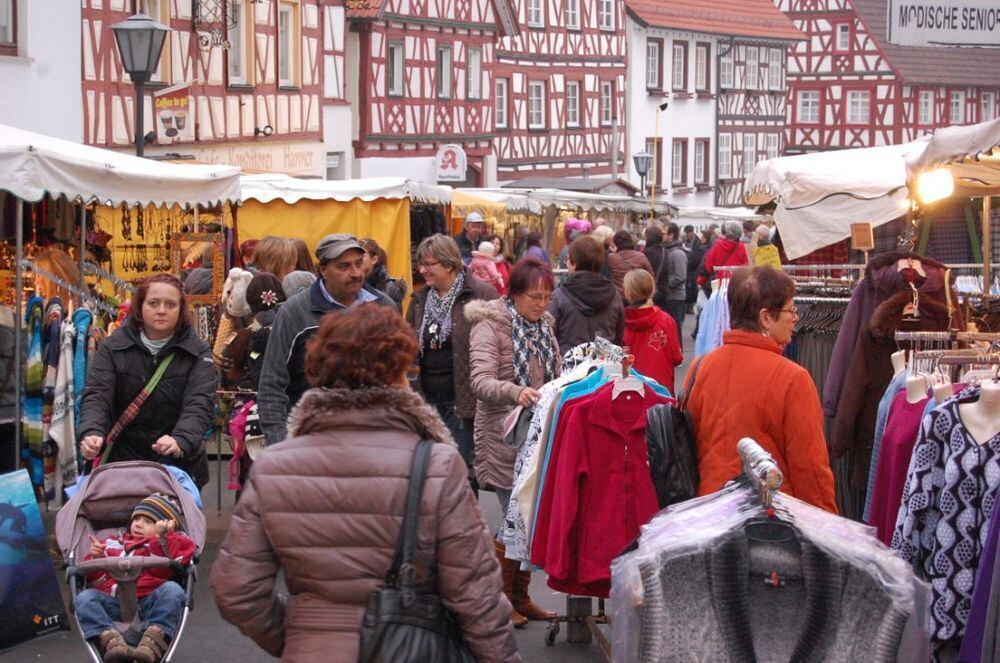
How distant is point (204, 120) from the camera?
2512cm

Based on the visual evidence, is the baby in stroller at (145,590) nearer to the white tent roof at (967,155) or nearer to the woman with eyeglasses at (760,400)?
the woman with eyeglasses at (760,400)

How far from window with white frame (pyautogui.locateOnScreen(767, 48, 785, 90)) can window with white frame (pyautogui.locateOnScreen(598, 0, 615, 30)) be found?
35.0ft

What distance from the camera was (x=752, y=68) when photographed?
57.1 m

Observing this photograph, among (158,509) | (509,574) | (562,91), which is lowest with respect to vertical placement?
(509,574)

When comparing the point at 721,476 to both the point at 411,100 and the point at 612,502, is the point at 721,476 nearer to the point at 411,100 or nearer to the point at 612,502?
the point at 612,502

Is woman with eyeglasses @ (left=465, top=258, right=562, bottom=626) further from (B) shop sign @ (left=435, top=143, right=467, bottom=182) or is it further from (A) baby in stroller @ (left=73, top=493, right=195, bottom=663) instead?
(B) shop sign @ (left=435, top=143, right=467, bottom=182)

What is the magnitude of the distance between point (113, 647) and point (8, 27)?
1492 cm

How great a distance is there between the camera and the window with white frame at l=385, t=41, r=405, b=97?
35781 mm

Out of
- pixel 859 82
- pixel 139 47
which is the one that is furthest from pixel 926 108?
pixel 139 47

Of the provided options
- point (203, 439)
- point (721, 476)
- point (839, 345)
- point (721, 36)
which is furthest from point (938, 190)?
point (721, 36)

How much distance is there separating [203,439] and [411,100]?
3010cm

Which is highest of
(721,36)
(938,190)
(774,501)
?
(721,36)

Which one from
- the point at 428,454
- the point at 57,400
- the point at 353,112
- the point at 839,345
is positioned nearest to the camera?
the point at 428,454

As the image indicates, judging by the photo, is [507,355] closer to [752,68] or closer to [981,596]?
[981,596]
